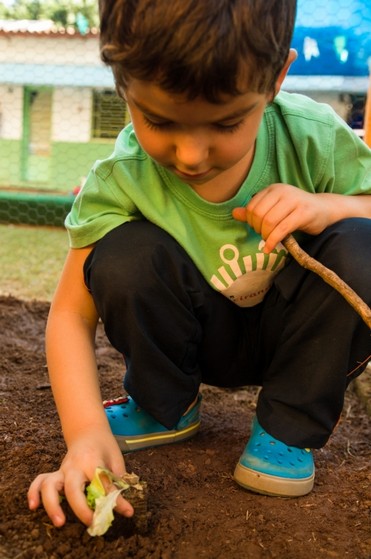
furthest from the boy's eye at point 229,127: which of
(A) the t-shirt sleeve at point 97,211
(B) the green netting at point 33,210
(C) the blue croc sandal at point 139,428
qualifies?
(B) the green netting at point 33,210

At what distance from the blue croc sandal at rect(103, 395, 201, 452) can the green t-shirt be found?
25 centimetres

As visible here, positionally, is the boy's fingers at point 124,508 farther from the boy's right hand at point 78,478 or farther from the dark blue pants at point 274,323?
the dark blue pants at point 274,323

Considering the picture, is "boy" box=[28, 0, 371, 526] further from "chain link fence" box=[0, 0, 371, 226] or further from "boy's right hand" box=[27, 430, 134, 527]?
"chain link fence" box=[0, 0, 371, 226]

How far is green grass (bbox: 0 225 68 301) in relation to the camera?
245 centimetres

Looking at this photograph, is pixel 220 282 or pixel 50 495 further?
pixel 220 282

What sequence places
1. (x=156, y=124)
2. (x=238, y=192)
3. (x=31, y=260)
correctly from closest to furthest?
1. (x=156, y=124)
2. (x=238, y=192)
3. (x=31, y=260)

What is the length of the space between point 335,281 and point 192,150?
273 mm

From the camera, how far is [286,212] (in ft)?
3.29

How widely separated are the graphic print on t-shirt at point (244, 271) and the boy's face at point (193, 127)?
0.80 ft

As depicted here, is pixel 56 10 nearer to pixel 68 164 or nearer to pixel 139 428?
pixel 68 164

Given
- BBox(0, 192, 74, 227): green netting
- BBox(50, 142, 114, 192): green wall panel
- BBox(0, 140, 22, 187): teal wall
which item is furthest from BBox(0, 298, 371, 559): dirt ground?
BBox(0, 140, 22, 187): teal wall

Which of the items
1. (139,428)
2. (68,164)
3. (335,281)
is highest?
(335,281)

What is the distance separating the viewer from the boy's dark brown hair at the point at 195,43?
727 millimetres

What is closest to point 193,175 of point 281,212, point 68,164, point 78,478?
point 281,212
